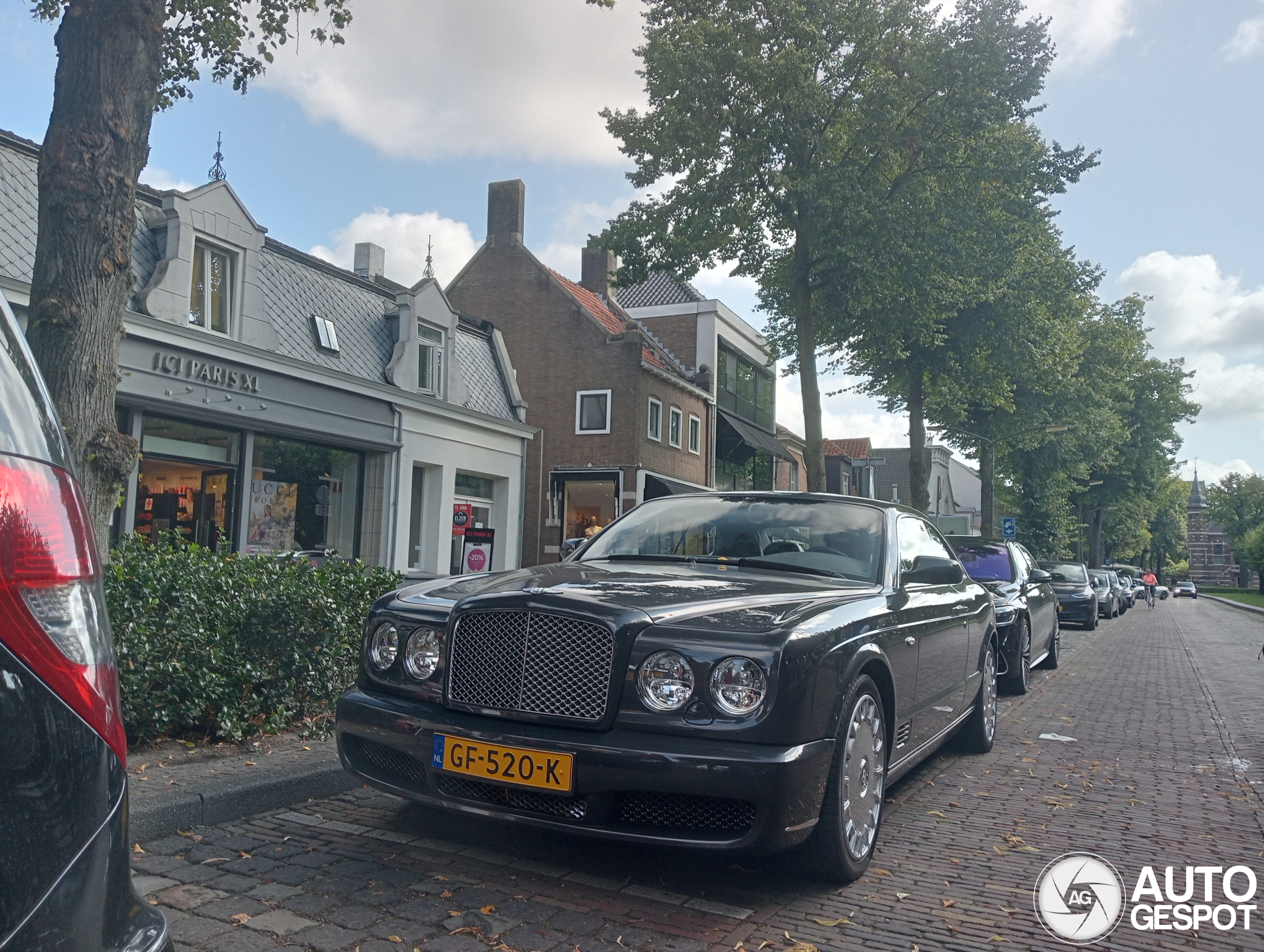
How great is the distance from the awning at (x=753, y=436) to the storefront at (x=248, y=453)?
17.3m

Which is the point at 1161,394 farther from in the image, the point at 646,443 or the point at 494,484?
the point at 494,484

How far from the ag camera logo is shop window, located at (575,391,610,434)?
85.5 ft

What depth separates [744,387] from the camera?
39.3 meters

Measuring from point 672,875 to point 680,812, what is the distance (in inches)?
23.1

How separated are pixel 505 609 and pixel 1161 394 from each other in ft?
174

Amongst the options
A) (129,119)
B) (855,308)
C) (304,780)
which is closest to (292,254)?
(855,308)

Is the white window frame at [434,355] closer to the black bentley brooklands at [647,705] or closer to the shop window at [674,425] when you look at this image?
the shop window at [674,425]

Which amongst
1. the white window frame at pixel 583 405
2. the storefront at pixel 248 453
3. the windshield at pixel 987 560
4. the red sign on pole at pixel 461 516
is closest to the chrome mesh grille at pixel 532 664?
the windshield at pixel 987 560

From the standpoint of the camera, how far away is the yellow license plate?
3.48 metres

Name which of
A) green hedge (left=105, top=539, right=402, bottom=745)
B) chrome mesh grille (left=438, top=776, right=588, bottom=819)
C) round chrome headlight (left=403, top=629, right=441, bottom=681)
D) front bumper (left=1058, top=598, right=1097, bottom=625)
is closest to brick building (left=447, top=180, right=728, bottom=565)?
front bumper (left=1058, top=598, right=1097, bottom=625)

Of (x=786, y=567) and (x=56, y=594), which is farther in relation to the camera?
(x=786, y=567)

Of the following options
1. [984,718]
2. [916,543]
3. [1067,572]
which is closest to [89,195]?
[916,543]

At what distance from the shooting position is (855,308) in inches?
760

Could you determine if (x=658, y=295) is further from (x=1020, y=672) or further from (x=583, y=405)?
(x=1020, y=672)
